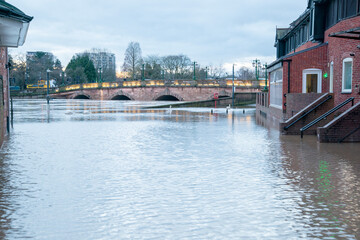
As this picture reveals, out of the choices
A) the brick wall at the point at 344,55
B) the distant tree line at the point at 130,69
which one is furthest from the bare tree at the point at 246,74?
the brick wall at the point at 344,55

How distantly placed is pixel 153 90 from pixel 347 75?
68786mm

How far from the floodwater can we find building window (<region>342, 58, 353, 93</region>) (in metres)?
4.55

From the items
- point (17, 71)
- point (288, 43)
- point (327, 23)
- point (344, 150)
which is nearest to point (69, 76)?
point (17, 71)

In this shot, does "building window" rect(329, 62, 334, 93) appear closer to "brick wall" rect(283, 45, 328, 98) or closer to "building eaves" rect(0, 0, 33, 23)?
"brick wall" rect(283, 45, 328, 98)

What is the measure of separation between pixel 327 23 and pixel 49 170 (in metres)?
18.7

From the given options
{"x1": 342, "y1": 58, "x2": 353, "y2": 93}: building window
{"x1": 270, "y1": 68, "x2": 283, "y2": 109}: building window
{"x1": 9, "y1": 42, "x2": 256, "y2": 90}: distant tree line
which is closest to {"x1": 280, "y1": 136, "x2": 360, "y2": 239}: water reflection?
{"x1": 342, "y1": 58, "x2": 353, "y2": 93}: building window

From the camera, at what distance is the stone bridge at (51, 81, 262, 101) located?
77312 millimetres

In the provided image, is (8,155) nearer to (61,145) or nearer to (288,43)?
(61,145)

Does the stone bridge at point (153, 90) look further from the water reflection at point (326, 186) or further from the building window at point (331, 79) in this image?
the water reflection at point (326, 186)

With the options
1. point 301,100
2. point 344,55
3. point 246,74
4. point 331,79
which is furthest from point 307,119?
point 246,74

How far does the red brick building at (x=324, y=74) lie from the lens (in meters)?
18.3

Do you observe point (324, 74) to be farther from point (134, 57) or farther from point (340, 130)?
point (134, 57)

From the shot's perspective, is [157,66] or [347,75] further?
[157,66]

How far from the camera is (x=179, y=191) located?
8531mm
